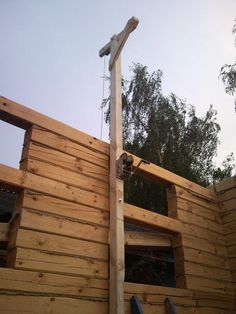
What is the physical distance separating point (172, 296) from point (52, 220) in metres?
1.56

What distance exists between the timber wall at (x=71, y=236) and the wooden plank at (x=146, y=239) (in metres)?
0.12

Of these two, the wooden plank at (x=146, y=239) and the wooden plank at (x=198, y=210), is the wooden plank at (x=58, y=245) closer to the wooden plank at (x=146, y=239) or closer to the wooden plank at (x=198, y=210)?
the wooden plank at (x=146, y=239)

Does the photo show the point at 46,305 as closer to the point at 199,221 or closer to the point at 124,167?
the point at 124,167

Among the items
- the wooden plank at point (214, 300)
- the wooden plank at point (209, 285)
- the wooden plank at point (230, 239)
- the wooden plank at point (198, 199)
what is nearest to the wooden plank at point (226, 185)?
the wooden plank at point (198, 199)

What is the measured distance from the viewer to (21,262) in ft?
8.43

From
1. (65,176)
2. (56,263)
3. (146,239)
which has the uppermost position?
(65,176)

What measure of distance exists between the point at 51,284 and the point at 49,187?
2.67 ft

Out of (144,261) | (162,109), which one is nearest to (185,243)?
(144,261)

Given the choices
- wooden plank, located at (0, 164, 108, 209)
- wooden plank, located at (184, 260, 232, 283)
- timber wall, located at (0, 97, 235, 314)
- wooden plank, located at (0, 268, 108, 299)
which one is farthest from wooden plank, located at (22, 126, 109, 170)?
wooden plank, located at (184, 260, 232, 283)

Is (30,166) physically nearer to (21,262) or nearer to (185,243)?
(21,262)

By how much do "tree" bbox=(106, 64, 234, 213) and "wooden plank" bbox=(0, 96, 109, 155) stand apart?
9.27 m

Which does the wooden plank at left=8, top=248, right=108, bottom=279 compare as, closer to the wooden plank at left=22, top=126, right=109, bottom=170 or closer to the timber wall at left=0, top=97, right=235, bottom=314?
the timber wall at left=0, top=97, right=235, bottom=314

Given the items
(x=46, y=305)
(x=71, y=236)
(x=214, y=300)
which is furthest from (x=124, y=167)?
(x=214, y=300)

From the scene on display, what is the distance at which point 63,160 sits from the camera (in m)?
3.29
